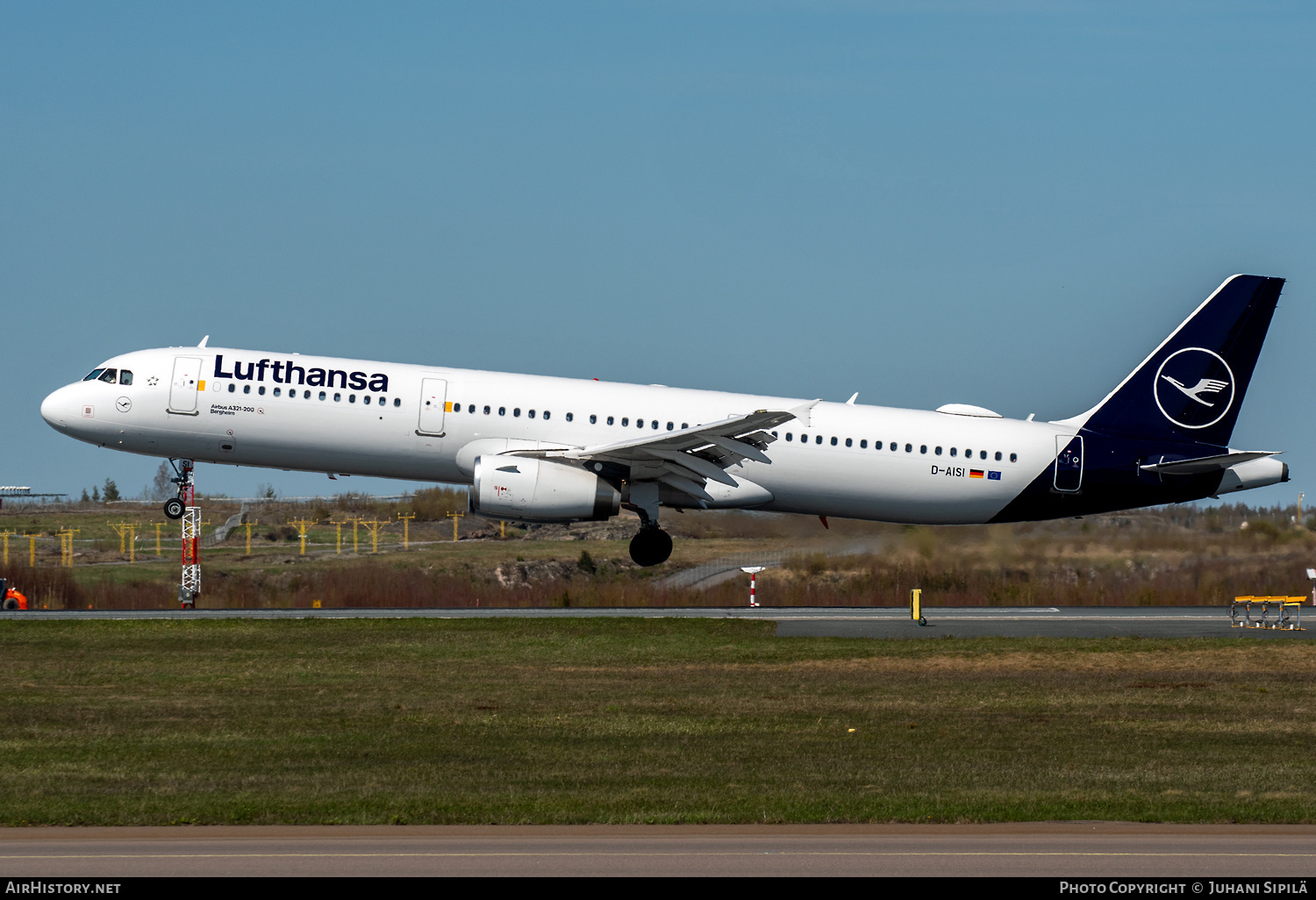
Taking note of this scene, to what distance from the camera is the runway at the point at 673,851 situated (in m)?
11.6

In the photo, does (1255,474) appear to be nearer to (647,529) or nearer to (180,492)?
(647,529)

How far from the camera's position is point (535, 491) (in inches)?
1319

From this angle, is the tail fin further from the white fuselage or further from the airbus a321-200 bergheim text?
the white fuselage

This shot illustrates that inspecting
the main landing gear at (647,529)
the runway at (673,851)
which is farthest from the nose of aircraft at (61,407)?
the runway at (673,851)

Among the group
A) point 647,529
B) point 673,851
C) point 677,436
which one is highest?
point 677,436

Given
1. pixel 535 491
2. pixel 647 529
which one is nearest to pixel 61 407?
pixel 535 491

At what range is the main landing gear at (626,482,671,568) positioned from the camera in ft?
117

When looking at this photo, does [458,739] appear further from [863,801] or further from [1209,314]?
[1209,314]

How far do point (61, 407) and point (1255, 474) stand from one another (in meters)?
29.4

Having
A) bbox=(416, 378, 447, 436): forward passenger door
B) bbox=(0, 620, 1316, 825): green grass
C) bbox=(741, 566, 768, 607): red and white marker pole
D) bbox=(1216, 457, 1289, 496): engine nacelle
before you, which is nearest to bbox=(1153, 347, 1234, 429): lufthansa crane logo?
bbox=(1216, 457, 1289, 496): engine nacelle

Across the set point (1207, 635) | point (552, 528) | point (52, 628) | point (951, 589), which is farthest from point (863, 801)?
point (552, 528)

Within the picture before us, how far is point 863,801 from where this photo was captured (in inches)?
608

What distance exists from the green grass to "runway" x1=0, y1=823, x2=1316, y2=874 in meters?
0.70

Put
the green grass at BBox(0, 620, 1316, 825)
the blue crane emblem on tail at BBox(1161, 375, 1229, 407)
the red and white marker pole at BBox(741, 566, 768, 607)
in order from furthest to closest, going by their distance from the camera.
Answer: the red and white marker pole at BBox(741, 566, 768, 607), the blue crane emblem on tail at BBox(1161, 375, 1229, 407), the green grass at BBox(0, 620, 1316, 825)
